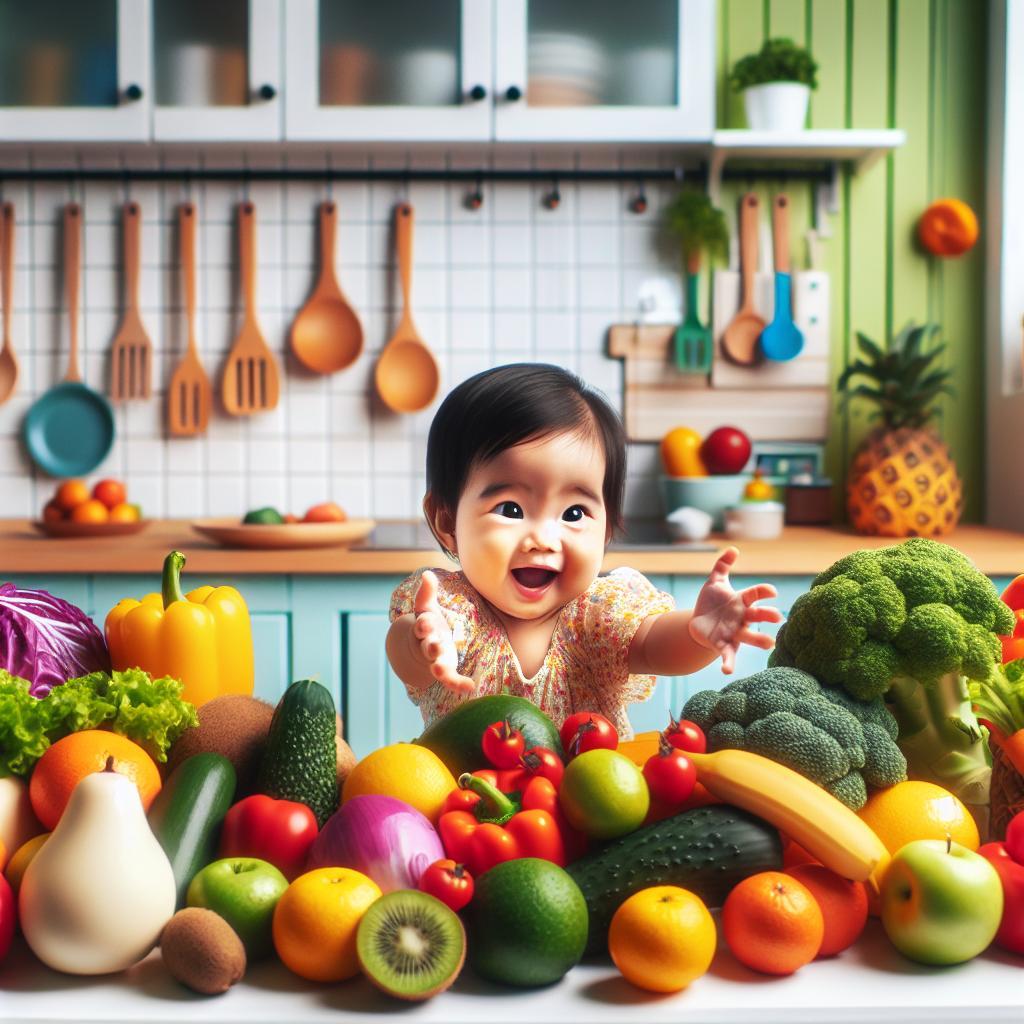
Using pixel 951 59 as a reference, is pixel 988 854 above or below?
below

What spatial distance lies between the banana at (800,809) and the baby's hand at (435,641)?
7.8 inches

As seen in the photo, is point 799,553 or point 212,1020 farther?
point 799,553

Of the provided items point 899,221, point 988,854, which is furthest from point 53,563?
point 899,221

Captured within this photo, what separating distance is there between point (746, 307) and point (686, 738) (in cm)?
222

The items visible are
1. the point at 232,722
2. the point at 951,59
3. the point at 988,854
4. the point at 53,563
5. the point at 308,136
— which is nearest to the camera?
the point at 988,854

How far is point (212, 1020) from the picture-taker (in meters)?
0.56

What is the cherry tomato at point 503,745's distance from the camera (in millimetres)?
734

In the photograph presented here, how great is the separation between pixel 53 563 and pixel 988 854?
195 cm

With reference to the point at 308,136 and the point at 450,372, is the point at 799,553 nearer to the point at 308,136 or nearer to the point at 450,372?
the point at 450,372

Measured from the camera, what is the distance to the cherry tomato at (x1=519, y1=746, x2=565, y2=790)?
0.72 m

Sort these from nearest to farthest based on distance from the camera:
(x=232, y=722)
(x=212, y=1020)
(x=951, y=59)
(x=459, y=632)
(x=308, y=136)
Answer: (x=212, y=1020), (x=232, y=722), (x=459, y=632), (x=308, y=136), (x=951, y=59)

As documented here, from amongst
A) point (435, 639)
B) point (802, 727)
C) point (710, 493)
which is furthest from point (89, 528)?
point (802, 727)

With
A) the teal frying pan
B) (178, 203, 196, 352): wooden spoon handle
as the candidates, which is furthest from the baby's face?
the teal frying pan

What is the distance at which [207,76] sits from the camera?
2541mm
